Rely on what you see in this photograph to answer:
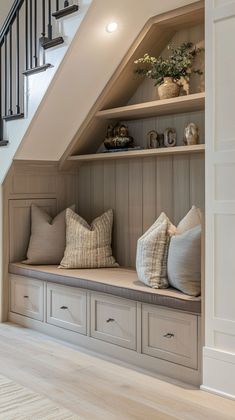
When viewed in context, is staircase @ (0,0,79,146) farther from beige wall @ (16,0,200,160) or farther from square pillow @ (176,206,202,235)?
square pillow @ (176,206,202,235)

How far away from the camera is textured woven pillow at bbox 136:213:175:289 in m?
3.28

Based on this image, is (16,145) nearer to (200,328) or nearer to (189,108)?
(189,108)

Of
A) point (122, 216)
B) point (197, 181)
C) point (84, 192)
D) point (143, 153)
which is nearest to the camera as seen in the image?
point (197, 181)

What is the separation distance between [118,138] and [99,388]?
2021mm

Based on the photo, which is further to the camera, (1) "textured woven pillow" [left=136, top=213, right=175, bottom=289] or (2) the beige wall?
(2) the beige wall

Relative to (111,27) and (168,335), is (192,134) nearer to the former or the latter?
(111,27)

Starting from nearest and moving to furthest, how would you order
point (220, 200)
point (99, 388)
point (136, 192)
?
point (220, 200) < point (99, 388) < point (136, 192)

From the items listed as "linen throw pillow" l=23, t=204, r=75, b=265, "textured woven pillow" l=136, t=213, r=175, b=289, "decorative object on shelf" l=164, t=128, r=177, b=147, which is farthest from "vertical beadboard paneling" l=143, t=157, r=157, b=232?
"linen throw pillow" l=23, t=204, r=75, b=265

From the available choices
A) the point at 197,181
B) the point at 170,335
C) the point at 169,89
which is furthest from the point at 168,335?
the point at 169,89

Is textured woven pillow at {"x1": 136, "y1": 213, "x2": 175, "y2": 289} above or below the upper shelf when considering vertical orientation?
below

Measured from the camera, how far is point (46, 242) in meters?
4.31

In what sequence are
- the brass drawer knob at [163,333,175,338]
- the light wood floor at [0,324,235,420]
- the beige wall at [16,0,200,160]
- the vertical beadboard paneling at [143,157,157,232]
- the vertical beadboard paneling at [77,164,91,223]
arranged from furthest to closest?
the vertical beadboard paneling at [77,164,91,223] → the vertical beadboard paneling at [143,157,157,232] → the beige wall at [16,0,200,160] → the brass drawer knob at [163,333,175,338] → the light wood floor at [0,324,235,420]

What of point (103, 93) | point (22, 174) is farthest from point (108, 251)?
point (103, 93)

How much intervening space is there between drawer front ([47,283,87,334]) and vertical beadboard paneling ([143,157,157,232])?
0.81 metres
